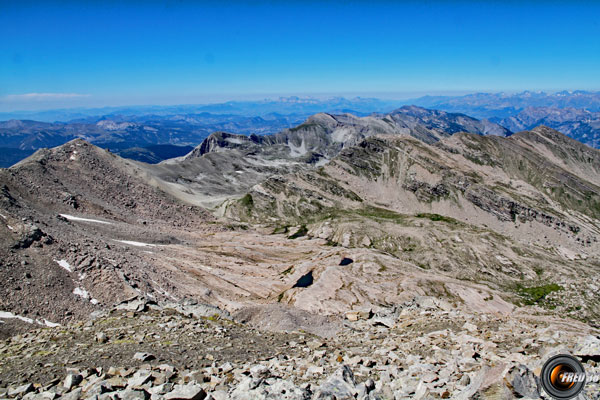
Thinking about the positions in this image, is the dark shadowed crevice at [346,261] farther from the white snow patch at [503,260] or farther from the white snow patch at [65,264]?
the white snow patch at [503,260]

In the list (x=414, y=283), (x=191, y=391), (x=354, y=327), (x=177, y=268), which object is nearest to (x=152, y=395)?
(x=191, y=391)

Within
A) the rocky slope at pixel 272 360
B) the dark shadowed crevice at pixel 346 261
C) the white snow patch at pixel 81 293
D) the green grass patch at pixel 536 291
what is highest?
the rocky slope at pixel 272 360

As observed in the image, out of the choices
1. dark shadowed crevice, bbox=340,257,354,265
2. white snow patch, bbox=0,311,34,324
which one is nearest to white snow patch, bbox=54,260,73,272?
white snow patch, bbox=0,311,34,324

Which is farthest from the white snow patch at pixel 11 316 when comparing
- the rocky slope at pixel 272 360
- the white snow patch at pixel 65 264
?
the white snow patch at pixel 65 264

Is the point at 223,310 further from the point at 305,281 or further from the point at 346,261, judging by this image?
the point at 346,261

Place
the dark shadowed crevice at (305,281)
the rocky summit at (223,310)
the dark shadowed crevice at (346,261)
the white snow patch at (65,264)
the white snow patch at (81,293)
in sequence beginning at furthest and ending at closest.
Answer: the dark shadowed crevice at (346,261) < the dark shadowed crevice at (305,281) < the white snow patch at (65,264) < the white snow patch at (81,293) < the rocky summit at (223,310)

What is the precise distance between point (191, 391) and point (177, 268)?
57826 millimetres

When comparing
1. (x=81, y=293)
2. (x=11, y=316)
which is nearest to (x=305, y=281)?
(x=81, y=293)

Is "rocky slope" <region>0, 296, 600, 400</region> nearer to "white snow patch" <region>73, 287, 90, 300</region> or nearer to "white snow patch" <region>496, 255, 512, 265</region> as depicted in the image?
"white snow patch" <region>73, 287, 90, 300</region>

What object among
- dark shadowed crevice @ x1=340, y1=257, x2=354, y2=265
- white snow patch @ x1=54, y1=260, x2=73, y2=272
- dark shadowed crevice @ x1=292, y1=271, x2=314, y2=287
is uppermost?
white snow patch @ x1=54, y1=260, x2=73, y2=272

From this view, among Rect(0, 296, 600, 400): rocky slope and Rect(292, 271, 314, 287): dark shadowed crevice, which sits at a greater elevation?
Rect(0, 296, 600, 400): rocky slope

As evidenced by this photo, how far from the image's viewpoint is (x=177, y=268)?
232ft

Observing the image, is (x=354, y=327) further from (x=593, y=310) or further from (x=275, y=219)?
(x=275, y=219)

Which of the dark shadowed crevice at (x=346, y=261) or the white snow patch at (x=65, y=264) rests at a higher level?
the white snow patch at (x=65, y=264)
